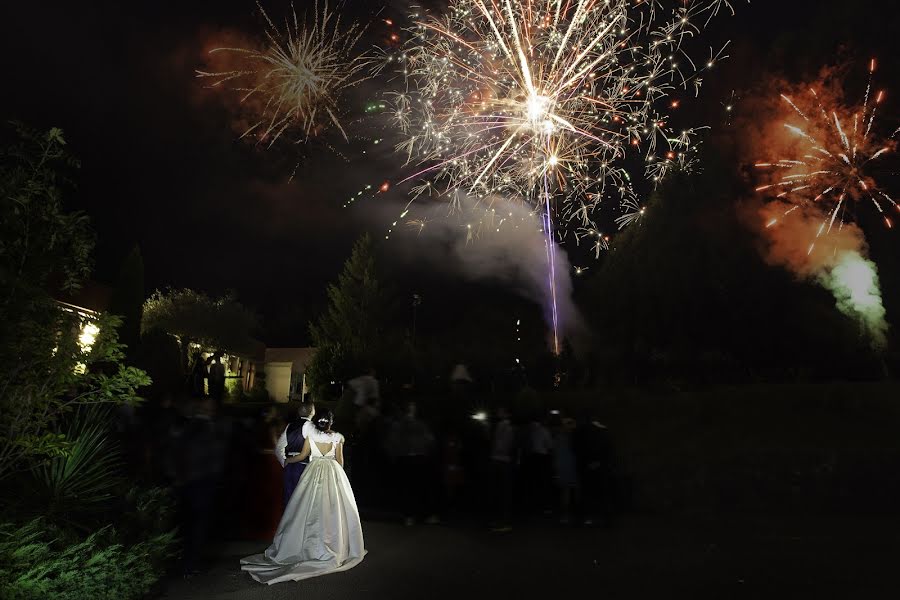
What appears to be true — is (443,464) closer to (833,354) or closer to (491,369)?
(491,369)

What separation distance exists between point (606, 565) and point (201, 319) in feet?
120

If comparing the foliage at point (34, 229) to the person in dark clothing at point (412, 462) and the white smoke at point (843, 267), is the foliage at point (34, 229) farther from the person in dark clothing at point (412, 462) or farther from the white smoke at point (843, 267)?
the white smoke at point (843, 267)

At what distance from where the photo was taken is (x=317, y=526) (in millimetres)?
7242

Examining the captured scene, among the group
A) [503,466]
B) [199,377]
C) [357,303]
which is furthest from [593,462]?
[357,303]

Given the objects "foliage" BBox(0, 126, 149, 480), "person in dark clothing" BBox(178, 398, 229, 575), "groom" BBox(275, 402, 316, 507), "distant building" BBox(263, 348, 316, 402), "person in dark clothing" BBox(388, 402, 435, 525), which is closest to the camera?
"foliage" BBox(0, 126, 149, 480)

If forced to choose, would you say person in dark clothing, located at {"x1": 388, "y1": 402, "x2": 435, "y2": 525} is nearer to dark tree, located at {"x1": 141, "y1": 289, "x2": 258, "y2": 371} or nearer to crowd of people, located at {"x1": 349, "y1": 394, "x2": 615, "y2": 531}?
crowd of people, located at {"x1": 349, "y1": 394, "x2": 615, "y2": 531}

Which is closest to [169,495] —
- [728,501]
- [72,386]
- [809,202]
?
[72,386]

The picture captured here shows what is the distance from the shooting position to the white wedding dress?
7078 mm

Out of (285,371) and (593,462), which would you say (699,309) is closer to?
(593,462)

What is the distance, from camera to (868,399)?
54.9ft

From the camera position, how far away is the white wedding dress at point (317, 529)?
7.08 meters

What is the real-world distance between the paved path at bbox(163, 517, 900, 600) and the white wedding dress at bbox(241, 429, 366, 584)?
0.24 metres

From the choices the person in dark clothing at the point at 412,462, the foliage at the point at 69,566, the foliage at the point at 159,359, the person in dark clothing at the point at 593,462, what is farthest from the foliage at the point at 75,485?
the foliage at the point at 159,359

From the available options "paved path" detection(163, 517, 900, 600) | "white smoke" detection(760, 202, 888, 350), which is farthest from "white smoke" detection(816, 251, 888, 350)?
"paved path" detection(163, 517, 900, 600)
